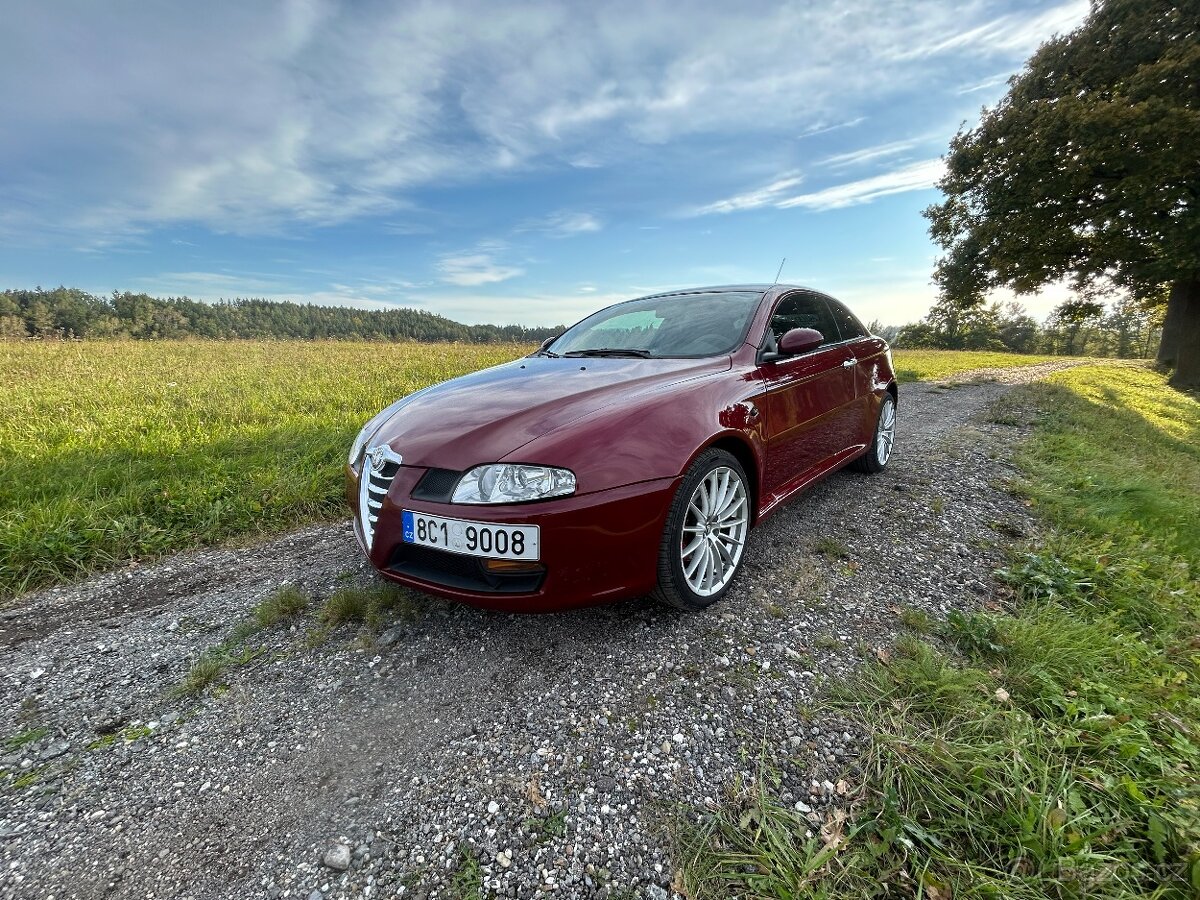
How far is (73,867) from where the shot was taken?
4.56 feet

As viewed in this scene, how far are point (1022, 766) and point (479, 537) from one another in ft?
5.97

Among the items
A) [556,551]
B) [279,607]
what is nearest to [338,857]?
[556,551]

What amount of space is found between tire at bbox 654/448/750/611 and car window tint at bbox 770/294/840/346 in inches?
43.9

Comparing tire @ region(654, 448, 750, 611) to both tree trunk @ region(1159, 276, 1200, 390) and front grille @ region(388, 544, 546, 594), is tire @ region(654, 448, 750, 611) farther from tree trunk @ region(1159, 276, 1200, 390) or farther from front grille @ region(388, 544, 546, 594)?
tree trunk @ region(1159, 276, 1200, 390)

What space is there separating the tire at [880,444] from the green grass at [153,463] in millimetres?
4203

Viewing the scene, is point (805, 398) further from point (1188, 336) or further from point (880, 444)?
point (1188, 336)

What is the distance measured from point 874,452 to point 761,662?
2.99 meters

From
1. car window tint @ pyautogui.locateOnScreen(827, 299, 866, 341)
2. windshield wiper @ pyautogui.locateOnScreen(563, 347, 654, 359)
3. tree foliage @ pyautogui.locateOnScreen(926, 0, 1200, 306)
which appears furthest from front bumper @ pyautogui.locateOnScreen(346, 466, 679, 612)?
tree foliage @ pyautogui.locateOnScreen(926, 0, 1200, 306)

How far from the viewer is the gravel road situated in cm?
140

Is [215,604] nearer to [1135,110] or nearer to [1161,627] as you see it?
Answer: [1161,627]

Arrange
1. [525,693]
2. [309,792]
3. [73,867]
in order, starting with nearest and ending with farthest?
1. [73,867]
2. [309,792]
3. [525,693]

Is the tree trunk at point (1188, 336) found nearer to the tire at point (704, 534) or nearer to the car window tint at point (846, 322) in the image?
the car window tint at point (846, 322)

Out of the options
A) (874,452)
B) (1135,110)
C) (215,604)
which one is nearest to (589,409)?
(215,604)

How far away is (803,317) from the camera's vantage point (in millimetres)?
3564
